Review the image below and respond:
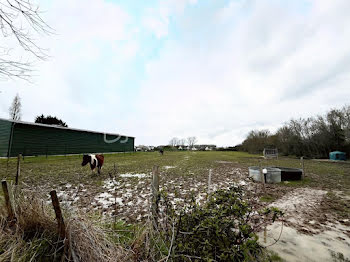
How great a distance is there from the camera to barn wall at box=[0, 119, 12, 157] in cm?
1418

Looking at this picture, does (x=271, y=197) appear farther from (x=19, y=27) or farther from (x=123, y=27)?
(x=123, y=27)

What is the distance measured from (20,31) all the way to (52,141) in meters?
19.3

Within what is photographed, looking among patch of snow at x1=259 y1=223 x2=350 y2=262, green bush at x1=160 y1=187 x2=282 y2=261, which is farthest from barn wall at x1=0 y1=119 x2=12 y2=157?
patch of snow at x1=259 y1=223 x2=350 y2=262

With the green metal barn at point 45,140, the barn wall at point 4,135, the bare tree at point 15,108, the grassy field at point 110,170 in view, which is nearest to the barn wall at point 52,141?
the green metal barn at point 45,140

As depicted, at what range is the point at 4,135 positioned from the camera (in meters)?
14.6

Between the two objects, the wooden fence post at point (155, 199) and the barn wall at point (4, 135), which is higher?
the barn wall at point (4, 135)

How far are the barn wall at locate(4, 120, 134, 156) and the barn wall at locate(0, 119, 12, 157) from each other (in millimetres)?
431

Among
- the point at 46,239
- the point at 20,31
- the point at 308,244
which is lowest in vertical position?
the point at 308,244

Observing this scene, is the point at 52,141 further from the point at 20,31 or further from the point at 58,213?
the point at 58,213

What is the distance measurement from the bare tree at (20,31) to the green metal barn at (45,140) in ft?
56.4

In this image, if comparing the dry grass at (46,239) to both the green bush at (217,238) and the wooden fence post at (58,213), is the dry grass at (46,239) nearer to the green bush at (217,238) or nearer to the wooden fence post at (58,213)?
the wooden fence post at (58,213)

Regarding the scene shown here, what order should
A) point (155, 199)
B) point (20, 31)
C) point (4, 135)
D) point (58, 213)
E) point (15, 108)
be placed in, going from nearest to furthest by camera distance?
1. point (58, 213)
2. point (155, 199)
3. point (20, 31)
4. point (4, 135)
5. point (15, 108)

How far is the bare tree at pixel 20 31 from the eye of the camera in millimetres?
2393

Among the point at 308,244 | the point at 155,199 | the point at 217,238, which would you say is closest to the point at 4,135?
the point at 155,199
